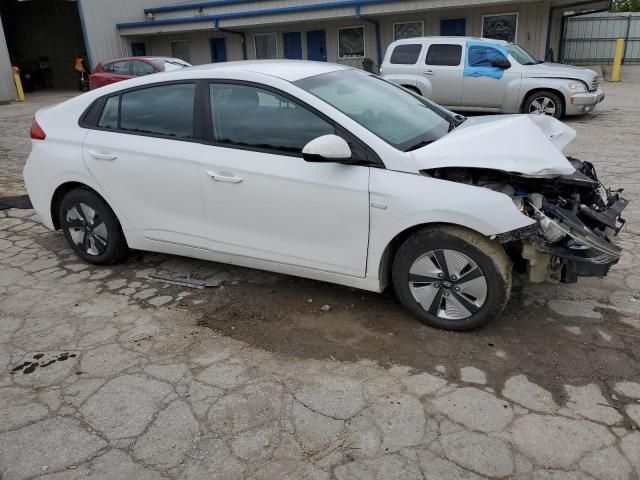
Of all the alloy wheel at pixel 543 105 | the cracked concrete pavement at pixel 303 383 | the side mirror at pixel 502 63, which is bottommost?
the cracked concrete pavement at pixel 303 383

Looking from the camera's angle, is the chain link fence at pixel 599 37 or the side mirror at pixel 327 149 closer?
the side mirror at pixel 327 149

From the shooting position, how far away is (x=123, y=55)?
83.5 feet

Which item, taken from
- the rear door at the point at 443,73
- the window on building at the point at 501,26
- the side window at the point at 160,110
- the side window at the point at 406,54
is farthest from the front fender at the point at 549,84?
the side window at the point at 160,110

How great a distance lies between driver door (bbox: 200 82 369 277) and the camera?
3439mm

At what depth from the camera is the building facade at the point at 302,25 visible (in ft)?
59.4

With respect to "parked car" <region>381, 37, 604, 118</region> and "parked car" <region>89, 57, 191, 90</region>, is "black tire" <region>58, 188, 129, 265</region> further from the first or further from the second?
"parked car" <region>89, 57, 191, 90</region>

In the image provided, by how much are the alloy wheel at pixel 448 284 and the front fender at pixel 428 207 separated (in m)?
0.23

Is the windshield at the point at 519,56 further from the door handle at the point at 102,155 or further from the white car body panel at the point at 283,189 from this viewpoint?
the door handle at the point at 102,155

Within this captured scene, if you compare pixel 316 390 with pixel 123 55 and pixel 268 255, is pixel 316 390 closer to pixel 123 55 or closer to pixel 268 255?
pixel 268 255

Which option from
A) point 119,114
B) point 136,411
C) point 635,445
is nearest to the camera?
point 635,445

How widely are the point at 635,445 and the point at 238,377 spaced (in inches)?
81.2

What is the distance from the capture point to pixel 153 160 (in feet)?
13.2

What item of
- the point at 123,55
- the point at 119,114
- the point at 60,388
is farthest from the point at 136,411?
the point at 123,55

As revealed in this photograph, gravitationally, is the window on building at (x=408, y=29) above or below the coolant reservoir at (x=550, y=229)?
above
